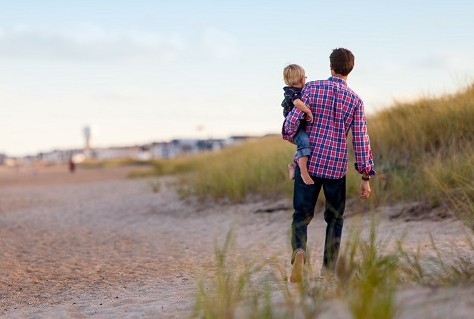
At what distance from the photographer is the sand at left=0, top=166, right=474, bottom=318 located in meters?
5.00

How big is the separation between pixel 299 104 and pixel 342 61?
0.45 meters

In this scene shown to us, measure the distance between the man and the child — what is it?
0.05 m

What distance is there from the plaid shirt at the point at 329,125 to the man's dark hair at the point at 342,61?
0.32 feet

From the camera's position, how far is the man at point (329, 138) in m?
5.16

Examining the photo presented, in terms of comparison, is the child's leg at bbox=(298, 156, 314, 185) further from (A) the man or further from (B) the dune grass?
(B) the dune grass

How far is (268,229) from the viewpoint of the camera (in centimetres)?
1033

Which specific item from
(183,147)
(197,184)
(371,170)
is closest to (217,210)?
(197,184)

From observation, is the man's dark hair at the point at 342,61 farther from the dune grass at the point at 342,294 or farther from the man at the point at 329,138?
the dune grass at the point at 342,294

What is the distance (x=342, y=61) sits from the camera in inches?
205

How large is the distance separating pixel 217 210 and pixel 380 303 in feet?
31.7

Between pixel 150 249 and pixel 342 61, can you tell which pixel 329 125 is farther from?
pixel 150 249

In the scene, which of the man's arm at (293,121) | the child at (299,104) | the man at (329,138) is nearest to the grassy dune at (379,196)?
the man at (329,138)

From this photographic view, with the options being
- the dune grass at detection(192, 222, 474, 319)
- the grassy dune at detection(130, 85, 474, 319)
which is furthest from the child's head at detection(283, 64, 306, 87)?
the dune grass at detection(192, 222, 474, 319)

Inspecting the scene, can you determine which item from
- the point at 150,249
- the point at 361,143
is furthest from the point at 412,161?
the point at 361,143
